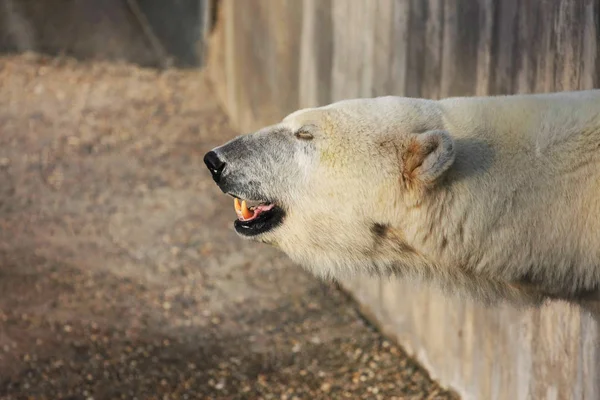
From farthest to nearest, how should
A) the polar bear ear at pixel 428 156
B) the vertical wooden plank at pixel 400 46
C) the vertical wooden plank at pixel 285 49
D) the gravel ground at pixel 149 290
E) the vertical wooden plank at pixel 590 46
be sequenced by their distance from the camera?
1. the vertical wooden plank at pixel 285 49
2. the vertical wooden plank at pixel 400 46
3. the gravel ground at pixel 149 290
4. the vertical wooden plank at pixel 590 46
5. the polar bear ear at pixel 428 156

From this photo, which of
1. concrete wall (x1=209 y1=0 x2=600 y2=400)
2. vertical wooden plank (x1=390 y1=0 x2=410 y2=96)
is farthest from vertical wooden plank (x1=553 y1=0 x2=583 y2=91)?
vertical wooden plank (x1=390 y1=0 x2=410 y2=96)

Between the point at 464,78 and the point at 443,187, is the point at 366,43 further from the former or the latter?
the point at 443,187

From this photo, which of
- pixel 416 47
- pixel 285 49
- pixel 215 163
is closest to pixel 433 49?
pixel 416 47

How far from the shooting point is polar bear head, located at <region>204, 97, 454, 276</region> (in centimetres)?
294

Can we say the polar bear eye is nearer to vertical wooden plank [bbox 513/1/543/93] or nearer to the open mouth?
the open mouth

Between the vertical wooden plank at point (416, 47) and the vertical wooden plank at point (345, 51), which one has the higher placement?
the vertical wooden plank at point (416, 47)

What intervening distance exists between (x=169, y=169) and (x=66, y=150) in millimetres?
1089

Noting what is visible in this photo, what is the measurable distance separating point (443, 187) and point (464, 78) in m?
1.51

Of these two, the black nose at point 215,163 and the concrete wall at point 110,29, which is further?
the concrete wall at point 110,29

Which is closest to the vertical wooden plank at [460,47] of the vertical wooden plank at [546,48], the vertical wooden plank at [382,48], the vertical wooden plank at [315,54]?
the vertical wooden plank at [546,48]

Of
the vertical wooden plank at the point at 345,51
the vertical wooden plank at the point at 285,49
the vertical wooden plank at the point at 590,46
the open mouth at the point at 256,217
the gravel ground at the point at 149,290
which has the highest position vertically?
the vertical wooden plank at the point at 590,46

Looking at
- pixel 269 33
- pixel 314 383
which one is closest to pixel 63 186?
pixel 269 33

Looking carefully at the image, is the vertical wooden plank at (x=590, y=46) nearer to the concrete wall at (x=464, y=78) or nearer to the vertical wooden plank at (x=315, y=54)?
the concrete wall at (x=464, y=78)

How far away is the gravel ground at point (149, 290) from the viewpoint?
472cm
